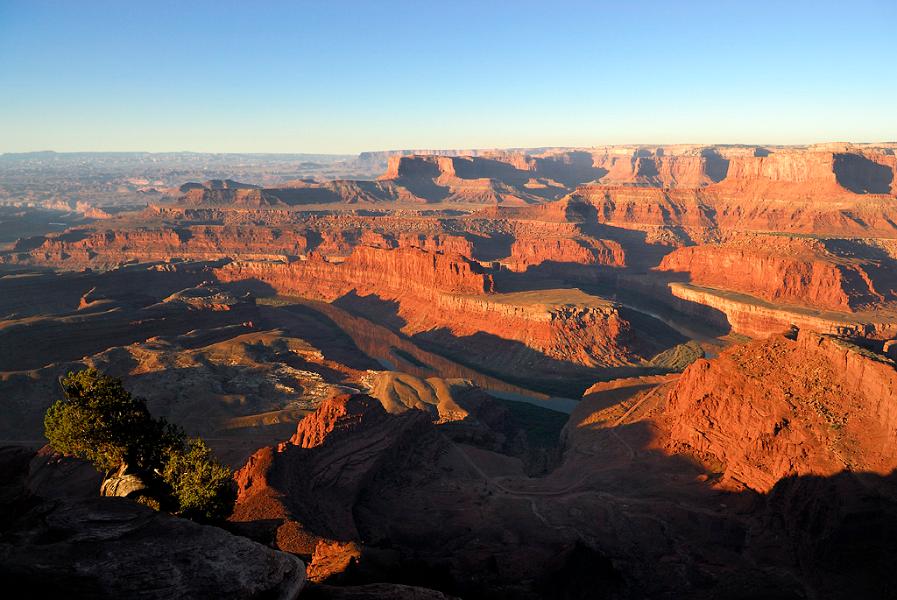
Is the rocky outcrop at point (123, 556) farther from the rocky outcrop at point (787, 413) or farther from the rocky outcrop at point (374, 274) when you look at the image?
the rocky outcrop at point (374, 274)

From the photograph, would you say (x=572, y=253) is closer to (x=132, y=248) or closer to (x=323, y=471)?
(x=323, y=471)

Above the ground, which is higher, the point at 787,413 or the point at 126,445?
the point at 126,445

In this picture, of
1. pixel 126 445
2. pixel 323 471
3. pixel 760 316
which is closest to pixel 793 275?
pixel 760 316

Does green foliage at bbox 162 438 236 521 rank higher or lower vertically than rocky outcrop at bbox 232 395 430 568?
higher

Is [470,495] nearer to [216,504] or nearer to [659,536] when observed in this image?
[659,536]

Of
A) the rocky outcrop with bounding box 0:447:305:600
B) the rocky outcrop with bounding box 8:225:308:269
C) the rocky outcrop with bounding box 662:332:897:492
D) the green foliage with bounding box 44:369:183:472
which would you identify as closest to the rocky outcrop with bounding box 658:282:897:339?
the rocky outcrop with bounding box 662:332:897:492

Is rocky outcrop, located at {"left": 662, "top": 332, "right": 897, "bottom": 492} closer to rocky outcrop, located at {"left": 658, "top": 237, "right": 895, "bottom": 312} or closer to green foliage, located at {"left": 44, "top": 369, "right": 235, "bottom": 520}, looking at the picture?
green foliage, located at {"left": 44, "top": 369, "right": 235, "bottom": 520}
